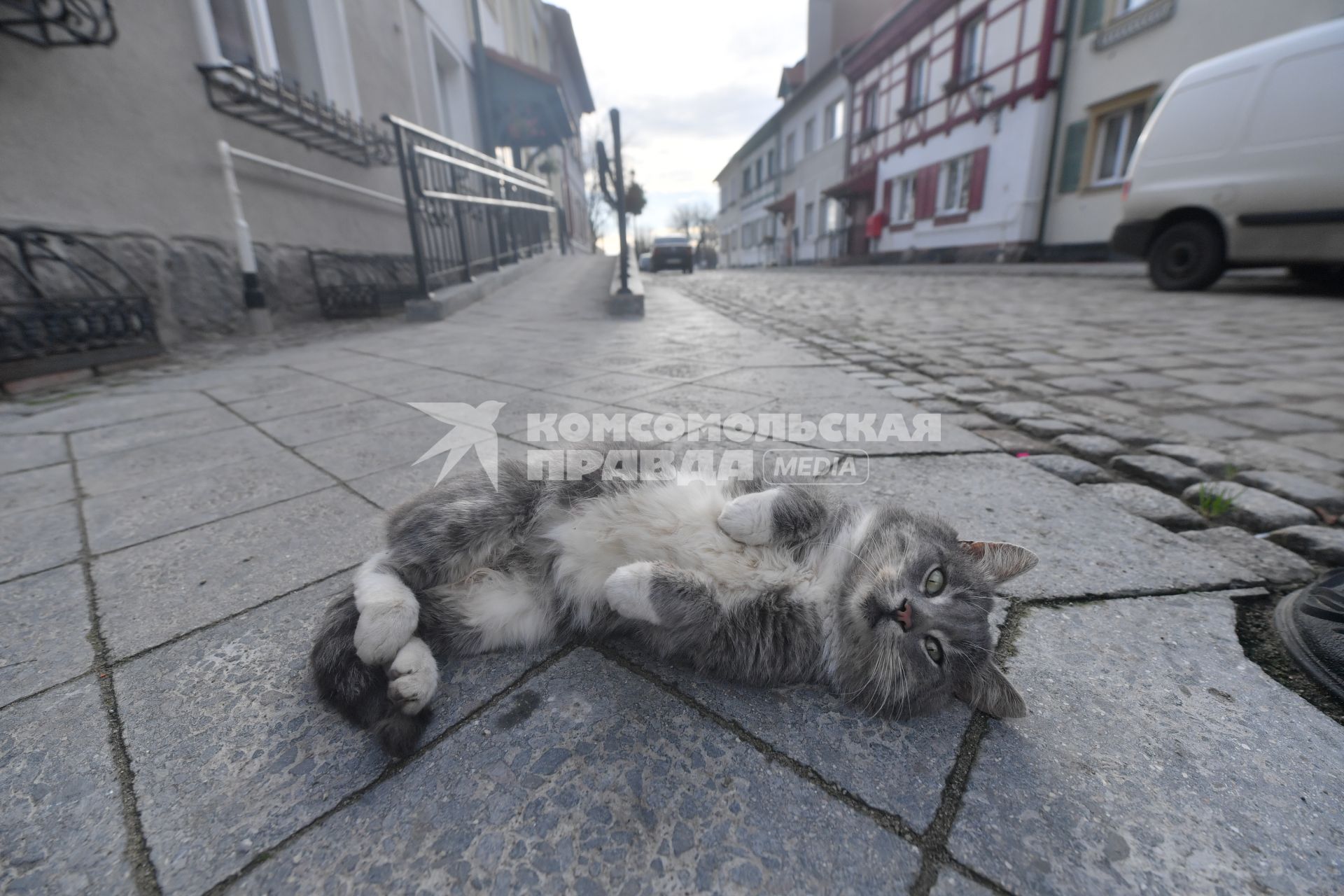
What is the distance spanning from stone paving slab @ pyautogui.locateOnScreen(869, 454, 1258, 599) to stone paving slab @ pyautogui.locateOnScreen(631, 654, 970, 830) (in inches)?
24.4

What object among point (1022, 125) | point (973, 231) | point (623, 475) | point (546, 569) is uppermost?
point (1022, 125)

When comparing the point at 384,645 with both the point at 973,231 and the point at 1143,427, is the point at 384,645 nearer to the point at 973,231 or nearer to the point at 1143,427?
the point at 1143,427

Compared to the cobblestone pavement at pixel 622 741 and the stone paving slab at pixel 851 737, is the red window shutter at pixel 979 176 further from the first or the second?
the stone paving slab at pixel 851 737

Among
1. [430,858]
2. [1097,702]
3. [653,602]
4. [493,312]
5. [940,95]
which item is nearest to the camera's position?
[430,858]

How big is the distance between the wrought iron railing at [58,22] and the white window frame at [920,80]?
1936 centimetres

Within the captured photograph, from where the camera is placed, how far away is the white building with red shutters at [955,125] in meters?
13.7

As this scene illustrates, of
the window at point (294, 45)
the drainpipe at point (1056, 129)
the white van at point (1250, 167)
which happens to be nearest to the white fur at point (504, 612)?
the window at point (294, 45)

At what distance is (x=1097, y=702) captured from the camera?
1.21 metres

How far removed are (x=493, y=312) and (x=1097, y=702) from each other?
7924mm

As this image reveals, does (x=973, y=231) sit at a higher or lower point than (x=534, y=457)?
higher

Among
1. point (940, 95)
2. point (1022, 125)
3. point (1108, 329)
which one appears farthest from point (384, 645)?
point (940, 95)

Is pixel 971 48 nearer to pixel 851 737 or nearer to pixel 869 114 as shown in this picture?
pixel 869 114

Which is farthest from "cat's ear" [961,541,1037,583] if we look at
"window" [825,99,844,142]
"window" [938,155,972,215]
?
"window" [825,99,844,142]

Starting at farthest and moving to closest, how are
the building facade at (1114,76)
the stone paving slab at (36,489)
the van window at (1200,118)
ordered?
the building facade at (1114,76) → the van window at (1200,118) → the stone paving slab at (36,489)
